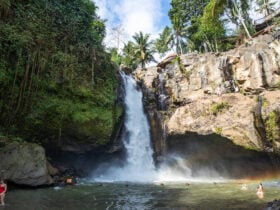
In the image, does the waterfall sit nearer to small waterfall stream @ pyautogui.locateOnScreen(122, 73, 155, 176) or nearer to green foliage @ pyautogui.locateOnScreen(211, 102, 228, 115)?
small waterfall stream @ pyautogui.locateOnScreen(122, 73, 155, 176)

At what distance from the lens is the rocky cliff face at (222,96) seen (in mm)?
20453

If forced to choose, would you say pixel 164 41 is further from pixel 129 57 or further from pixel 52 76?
pixel 52 76

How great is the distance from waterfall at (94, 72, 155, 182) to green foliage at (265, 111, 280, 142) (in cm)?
936

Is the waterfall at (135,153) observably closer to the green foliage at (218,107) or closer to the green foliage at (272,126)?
the green foliage at (218,107)

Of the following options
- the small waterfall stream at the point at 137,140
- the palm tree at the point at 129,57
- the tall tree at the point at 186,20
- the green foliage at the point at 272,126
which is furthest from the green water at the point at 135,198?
the palm tree at the point at 129,57

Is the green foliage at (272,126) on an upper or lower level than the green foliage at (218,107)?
lower

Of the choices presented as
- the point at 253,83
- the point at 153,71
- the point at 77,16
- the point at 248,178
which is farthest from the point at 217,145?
the point at 77,16

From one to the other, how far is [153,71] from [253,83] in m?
10.5

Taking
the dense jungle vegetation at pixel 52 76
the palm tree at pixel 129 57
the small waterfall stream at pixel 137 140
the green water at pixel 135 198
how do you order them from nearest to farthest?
the green water at pixel 135 198 → the dense jungle vegetation at pixel 52 76 → the small waterfall stream at pixel 137 140 → the palm tree at pixel 129 57

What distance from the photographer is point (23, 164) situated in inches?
658

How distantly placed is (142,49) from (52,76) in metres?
33.3

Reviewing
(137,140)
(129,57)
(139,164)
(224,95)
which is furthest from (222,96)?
(129,57)

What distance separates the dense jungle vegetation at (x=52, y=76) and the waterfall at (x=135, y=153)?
2.51 m

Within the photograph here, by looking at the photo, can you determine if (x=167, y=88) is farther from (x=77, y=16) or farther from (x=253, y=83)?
(x=77, y=16)
